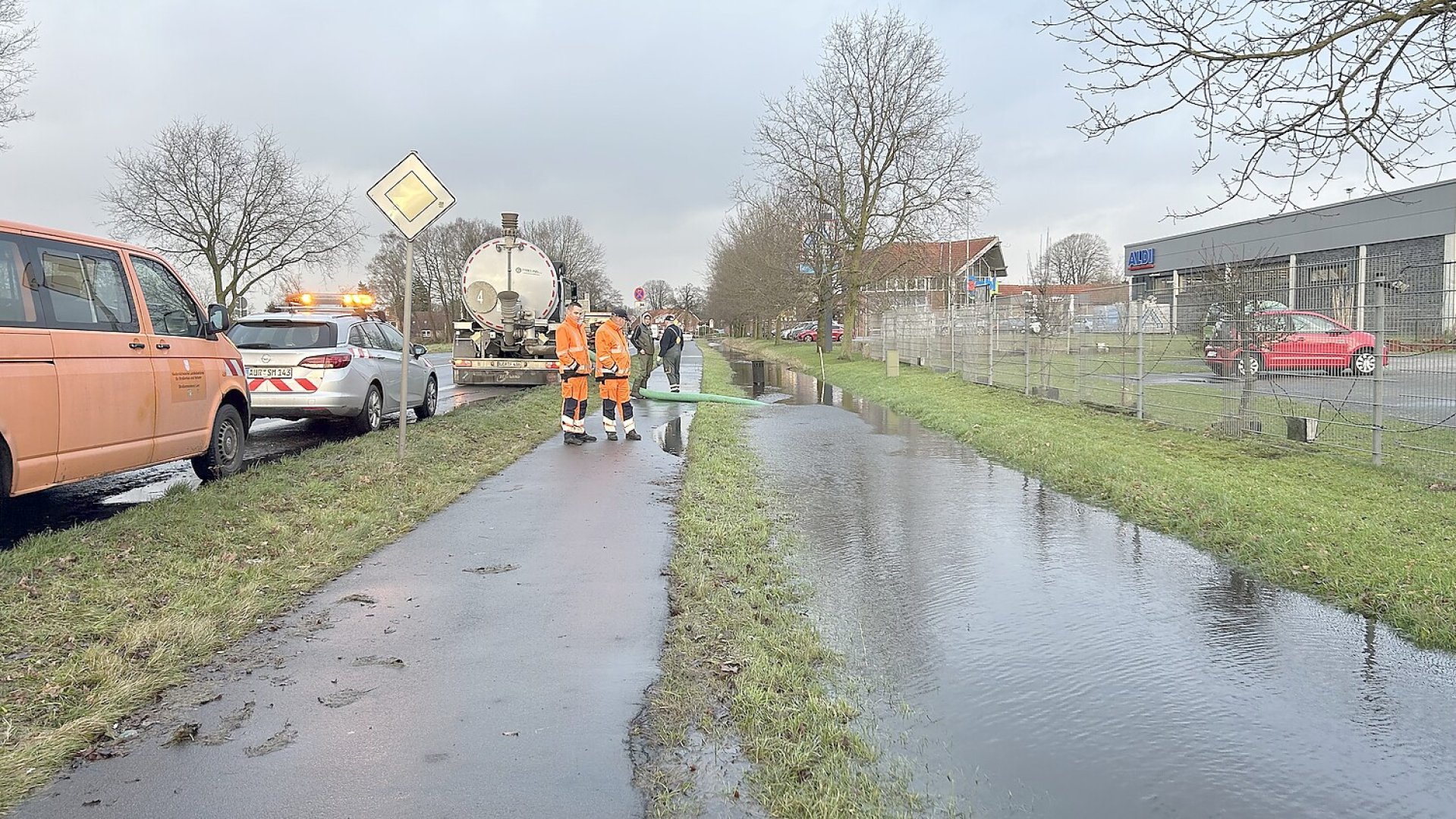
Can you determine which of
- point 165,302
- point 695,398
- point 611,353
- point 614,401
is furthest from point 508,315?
point 165,302

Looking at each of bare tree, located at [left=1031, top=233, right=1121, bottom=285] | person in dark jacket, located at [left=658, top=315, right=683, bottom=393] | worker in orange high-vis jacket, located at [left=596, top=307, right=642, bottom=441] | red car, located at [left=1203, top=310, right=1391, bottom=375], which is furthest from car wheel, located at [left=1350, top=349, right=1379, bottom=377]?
bare tree, located at [left=1031, top=233, right=1121, bottom=285]

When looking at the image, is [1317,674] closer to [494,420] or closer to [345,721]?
[345,721]

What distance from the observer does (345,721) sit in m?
3.77

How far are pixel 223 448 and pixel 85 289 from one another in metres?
2.25

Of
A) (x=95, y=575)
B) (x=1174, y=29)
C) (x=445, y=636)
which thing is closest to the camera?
(x=445, y=636)

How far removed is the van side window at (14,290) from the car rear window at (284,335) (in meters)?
5.45

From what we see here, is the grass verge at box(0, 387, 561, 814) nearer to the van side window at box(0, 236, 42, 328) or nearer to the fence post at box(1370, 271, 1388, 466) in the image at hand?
the van side window at box(0, 236, 42, 328)

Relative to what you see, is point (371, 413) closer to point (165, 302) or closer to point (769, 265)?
point (165, 302)

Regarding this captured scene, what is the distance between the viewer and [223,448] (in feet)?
28.2

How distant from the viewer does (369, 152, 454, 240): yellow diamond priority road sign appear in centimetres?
985

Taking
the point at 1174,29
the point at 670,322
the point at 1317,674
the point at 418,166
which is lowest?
the point at 1317,674

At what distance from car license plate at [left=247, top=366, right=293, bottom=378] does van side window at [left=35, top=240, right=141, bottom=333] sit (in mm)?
4247

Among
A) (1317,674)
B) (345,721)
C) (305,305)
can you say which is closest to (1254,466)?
(1317,674)

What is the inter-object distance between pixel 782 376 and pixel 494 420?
17.2 metres
